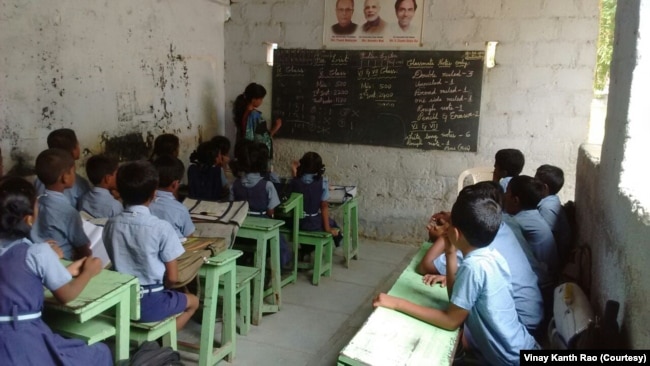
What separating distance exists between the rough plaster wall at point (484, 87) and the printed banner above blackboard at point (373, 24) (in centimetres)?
9

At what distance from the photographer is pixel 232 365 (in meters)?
2.78

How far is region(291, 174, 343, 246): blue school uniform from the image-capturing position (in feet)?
13.2

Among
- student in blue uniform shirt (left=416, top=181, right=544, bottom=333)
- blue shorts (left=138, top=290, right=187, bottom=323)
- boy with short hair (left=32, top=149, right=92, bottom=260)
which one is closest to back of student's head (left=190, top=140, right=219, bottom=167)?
boy with short hair (left=32, top=149, right=92, bottom=260)

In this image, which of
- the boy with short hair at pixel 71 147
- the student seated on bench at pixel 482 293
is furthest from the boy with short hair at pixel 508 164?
the boy with short hair at pixel 71 147

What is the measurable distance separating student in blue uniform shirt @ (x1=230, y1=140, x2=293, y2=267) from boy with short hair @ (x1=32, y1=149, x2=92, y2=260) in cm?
134

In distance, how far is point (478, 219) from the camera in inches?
75.4

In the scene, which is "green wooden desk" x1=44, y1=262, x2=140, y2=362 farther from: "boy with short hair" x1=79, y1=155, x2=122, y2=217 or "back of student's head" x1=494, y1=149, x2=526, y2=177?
"back of student's head" x1=494, y1=149, x2=526, y2=177

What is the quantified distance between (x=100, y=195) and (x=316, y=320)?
5.13ft

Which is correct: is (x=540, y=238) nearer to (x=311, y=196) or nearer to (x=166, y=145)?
(x=311, y=196)

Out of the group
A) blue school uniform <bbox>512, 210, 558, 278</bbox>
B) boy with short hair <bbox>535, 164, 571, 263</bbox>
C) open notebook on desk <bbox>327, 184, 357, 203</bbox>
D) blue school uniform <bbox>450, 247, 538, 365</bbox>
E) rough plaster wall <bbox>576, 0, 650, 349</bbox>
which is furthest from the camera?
open notebook on desk <bbox>327, 184, 357, 203</bbox>

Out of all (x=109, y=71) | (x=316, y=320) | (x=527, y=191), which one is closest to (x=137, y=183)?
(x=316, y=320)

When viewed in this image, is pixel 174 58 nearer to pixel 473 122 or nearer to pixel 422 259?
pixel 473 122

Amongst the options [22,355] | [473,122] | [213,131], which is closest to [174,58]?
[213,131]

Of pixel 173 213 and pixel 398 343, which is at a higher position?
pixel 173 213
